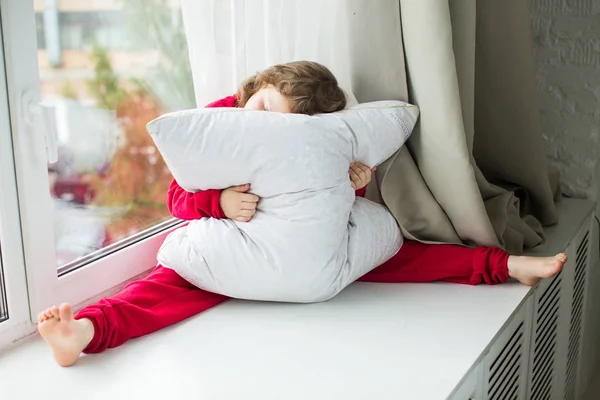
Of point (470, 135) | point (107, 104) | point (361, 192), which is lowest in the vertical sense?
point (361, 192)

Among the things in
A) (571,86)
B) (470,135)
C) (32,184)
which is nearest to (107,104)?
(32,184)

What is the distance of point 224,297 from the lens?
134cm

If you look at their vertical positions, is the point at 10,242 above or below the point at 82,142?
below

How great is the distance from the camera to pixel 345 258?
1310mm

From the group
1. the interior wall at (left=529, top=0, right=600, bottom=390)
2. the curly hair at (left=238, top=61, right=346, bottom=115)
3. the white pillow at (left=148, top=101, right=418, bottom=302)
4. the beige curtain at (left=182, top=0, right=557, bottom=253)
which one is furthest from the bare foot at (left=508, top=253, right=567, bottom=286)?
the interior wall at (left=529, top=0, right=600, bottom=390)

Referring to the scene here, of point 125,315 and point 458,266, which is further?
point 458,266

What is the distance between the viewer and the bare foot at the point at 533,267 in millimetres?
1334

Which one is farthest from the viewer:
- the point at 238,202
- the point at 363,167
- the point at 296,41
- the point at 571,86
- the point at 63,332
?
the point at 571,86

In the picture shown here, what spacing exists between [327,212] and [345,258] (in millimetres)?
100

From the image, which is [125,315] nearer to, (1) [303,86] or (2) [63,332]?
(2) [63,332]

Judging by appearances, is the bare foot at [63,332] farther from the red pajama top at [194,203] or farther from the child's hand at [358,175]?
the child's hand at [358,175]

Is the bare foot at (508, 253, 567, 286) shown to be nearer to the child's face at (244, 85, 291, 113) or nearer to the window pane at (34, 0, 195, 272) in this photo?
the child's face at (244, 85, 291, 113)

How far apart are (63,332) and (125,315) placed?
0.39 ft

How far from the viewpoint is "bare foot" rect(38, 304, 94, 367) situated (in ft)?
3.48
